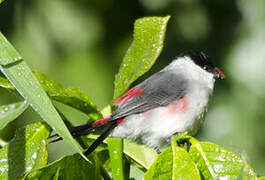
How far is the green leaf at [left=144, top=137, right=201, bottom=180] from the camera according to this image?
1.07 m

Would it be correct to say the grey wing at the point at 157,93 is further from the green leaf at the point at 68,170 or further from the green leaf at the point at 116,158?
the green leaf at the point at 68,170

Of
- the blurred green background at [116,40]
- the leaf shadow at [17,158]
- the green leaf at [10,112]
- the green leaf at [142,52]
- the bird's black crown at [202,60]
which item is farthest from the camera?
the blurred green background at [116,40]

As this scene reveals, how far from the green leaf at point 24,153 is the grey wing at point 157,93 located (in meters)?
0.68

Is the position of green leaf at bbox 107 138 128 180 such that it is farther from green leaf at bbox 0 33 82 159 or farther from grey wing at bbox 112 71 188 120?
grey wing at bbox 112 71 188 120

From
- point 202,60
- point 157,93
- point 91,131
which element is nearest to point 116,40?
point 202,60

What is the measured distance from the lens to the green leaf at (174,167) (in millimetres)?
1065

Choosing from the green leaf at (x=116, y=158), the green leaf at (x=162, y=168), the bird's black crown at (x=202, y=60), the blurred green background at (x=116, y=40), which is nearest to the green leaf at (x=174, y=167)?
the green leaf at (x=162, y=168)

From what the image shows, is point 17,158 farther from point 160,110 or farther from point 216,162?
point 160,110

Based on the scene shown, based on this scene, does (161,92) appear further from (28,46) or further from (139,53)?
(28,46)

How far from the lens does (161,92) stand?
2.29 meters

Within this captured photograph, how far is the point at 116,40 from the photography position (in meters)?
3.36

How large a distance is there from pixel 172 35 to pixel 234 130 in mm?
843

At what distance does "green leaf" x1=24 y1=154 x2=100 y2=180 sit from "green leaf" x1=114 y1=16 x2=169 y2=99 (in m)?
0.29

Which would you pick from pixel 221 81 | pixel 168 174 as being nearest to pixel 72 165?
pixel 168 174
